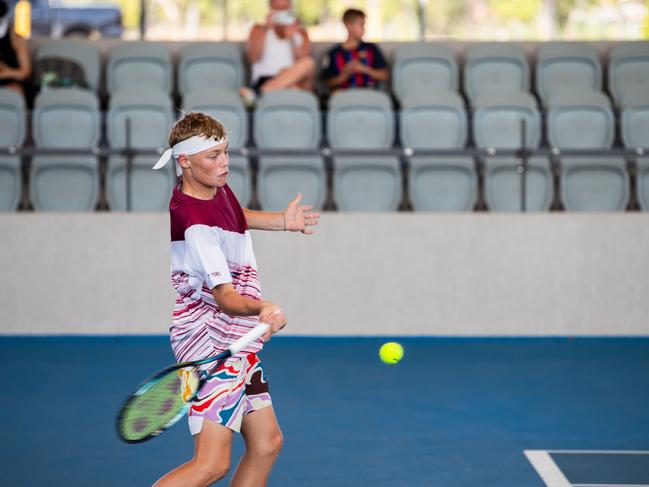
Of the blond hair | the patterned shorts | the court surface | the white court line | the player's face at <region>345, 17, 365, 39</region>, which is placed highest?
the player's face at <region>345, 17, 365, 39</region>

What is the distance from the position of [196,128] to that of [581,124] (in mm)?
6858

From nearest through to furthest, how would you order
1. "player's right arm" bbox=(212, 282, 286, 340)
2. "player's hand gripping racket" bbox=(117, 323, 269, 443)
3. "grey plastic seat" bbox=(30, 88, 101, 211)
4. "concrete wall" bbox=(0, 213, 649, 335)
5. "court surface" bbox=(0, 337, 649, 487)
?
"player's right arm" bbox=(212, 282, 286, 340), "player's hand gripping racket" bbox=(117, 323, 269, 443), "court surface" bbox=(0, 337, 649, 487), "concrete wall" bbox=(0, 213, 649, 335), "grey plastic seat" bbox=(30, 88, 101, 211)

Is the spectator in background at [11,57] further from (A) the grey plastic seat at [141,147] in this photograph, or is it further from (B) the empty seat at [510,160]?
(B) the empty seat at [510,160]

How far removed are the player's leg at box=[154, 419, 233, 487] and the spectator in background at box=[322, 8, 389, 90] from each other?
23.8 ft

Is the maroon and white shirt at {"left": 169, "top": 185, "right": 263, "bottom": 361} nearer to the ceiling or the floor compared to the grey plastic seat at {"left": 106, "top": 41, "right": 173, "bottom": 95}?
nearer to the floor

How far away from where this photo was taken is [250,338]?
11.7 feet

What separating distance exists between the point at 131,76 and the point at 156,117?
1267mm

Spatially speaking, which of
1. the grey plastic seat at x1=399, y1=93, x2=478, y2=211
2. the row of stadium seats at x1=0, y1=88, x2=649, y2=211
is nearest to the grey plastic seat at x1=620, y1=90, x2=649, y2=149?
the row of stadium seats at x1=0, y1=88, x2=649, y2=211

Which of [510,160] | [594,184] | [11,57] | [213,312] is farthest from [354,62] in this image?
[213,312]

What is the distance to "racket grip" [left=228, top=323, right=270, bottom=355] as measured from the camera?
139 inches

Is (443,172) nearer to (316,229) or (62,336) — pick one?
(316,229)

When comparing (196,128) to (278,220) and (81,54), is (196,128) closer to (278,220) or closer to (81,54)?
(278,220)

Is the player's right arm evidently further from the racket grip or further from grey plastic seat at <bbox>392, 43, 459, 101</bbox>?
grey plastic seat at <bbox>392, 43, 459, 101</bbox>

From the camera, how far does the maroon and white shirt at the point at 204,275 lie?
12.7 feet
